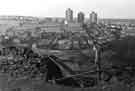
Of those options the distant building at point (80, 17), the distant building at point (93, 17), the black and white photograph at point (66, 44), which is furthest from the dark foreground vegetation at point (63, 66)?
the distant building at point (80, 17)

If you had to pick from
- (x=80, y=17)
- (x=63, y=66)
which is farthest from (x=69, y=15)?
(x=63, y=66)

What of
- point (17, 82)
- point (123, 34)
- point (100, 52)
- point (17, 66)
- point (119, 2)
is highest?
point (119, 2)

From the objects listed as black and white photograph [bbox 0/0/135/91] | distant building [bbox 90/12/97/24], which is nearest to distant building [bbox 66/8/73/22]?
black and white photograph [bbox 0/0/135/91]

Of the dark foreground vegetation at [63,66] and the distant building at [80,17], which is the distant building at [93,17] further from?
the dark foreground vegetation at [63,66]

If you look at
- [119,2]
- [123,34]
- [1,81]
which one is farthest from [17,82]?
[119,2]

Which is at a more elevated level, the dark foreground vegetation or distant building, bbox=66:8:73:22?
distant building, bbox=66:8:73:22

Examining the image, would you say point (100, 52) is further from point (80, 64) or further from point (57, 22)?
point (57, 22)

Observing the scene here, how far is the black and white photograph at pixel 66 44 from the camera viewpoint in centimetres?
189

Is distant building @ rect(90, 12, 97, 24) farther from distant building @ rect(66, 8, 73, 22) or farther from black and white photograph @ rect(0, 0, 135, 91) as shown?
distant building @ rect(66, 8, 73, 22)

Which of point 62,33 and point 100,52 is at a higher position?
point 62,33

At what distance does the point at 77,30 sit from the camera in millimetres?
1896

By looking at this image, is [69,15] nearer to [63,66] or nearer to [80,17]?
[80,17]

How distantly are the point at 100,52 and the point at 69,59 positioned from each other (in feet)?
1.27

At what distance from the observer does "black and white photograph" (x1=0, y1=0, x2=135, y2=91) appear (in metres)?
1.89
